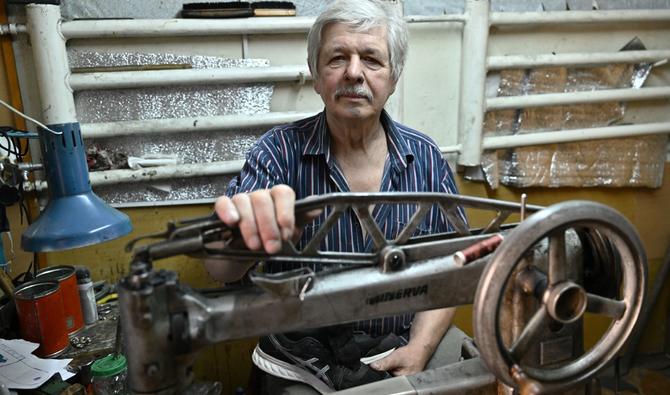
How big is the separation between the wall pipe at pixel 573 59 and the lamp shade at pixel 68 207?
1.36 metres

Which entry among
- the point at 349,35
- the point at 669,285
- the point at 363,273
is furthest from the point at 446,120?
A: the point at 669,285

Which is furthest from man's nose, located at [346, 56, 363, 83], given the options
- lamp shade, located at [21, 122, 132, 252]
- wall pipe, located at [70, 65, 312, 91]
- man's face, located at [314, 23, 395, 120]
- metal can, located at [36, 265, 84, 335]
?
metal can, located at [36, 265, 84, 335]

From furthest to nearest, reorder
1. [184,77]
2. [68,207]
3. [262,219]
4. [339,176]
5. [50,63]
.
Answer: [184,77], [50,63], [339,176], [68,207], [262,219]

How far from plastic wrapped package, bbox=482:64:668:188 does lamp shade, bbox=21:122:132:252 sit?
1.37 meters

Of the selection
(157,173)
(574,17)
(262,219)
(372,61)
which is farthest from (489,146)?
(262,219)

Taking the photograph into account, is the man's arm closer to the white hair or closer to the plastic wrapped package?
the white hair

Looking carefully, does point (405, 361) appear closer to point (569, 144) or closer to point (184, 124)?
point (184, 124)

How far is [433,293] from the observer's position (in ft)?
1.99

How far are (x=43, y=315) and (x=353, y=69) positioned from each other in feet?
3.07

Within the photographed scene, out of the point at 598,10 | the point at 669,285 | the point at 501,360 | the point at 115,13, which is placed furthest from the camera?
the point at 669,285

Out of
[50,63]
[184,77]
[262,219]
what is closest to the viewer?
[262,219]

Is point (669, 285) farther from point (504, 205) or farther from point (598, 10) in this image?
point (504, 205)

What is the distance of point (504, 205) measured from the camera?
2.12 feet

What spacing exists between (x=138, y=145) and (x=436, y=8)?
112cm
